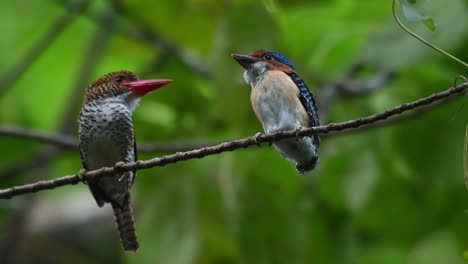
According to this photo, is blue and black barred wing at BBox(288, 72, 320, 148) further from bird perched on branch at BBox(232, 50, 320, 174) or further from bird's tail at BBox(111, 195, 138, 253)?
bird's tail at BBox(111, 195, 138, 253)

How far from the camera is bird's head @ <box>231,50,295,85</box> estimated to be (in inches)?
71.1

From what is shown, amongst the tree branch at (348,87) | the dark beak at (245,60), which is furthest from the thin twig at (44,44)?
the dark beak at (245,60)

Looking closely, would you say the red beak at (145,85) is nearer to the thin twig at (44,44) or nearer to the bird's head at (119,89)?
the bird's head at (119,89)

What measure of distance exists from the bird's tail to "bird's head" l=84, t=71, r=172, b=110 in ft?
0.74

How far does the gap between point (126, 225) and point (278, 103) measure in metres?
0.48

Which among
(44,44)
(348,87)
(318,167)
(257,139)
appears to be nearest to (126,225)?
(257,139)

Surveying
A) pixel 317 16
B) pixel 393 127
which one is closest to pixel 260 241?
pixel 393 127

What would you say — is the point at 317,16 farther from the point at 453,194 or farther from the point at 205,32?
the point at 453,194

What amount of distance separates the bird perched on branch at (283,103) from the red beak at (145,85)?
0.15 metres

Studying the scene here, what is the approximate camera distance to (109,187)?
2109mm

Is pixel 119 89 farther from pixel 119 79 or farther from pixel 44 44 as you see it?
pixel 44 44

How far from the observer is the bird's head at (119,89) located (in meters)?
1.79

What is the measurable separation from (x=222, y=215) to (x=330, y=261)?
1.91 ft

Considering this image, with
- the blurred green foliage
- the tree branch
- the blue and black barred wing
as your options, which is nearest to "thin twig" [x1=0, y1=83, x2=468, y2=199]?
the blue and black barred wing
